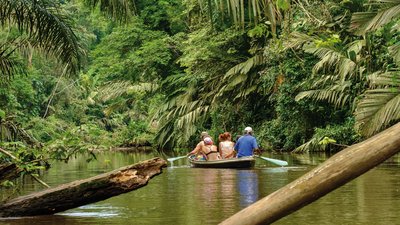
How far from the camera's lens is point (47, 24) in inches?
615

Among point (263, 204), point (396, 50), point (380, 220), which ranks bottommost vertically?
point (380, 220)

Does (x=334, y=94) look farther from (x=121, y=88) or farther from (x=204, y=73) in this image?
(x=121, y=88)

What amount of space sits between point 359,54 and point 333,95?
8.77 feet

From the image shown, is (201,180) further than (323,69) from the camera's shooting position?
No

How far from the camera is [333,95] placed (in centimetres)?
3045

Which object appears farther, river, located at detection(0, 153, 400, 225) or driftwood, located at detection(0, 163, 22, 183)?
driftwood, located at detection(0, 163, 22, 183)

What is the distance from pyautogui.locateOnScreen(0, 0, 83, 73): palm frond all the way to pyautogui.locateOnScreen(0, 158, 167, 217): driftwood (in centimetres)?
441

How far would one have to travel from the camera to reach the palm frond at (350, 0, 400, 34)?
17750mm

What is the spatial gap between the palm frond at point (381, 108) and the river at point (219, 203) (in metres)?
1.09

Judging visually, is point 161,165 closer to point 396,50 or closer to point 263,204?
point 263,204

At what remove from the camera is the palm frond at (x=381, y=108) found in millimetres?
19656

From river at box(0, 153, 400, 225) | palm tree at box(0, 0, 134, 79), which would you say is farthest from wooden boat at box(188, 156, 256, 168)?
palm tree at box(0, 0, 134, 79)

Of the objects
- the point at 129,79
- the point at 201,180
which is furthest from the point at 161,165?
the point at 129,79

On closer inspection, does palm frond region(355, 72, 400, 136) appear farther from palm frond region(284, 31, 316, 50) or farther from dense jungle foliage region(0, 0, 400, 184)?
palm frond region(284, 31, 316, 50)
